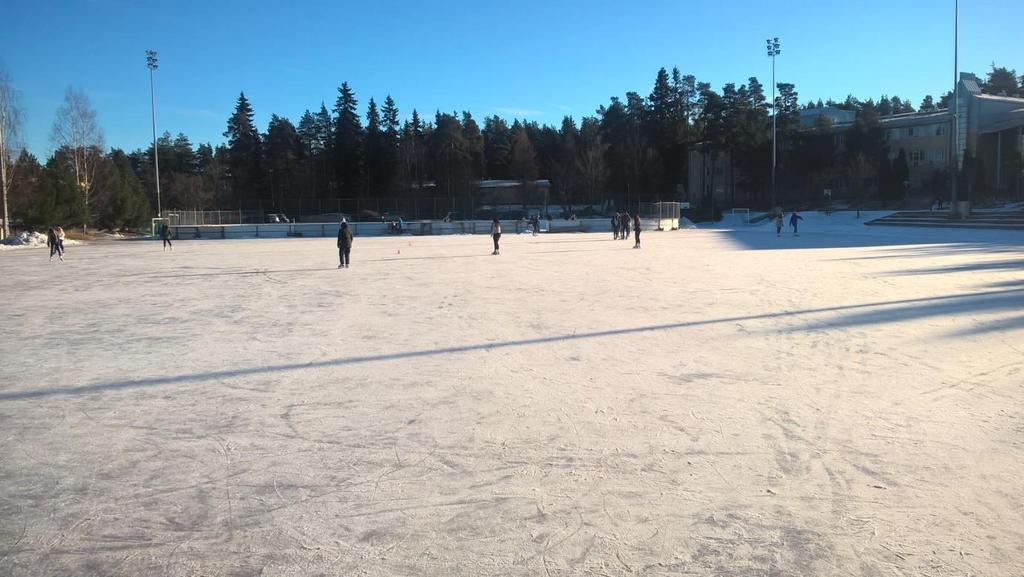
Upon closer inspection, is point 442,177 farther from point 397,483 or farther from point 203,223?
point 397,483

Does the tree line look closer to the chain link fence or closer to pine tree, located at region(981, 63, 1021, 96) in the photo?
pine tree, located at region(981, 63, 1021, 96)

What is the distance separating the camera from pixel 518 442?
4582mm

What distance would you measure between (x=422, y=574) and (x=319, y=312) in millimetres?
8530

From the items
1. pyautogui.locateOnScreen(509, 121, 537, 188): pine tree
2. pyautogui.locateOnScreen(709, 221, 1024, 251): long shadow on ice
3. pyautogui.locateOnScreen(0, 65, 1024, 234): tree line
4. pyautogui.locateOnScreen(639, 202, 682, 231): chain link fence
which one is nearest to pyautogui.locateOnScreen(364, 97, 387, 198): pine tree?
pyautogui.locateOnScreen(0, 65, 1024, 234): tree line

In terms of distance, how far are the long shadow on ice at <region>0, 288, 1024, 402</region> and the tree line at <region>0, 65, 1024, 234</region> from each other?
181 ft

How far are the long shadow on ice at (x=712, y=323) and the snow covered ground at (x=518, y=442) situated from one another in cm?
7

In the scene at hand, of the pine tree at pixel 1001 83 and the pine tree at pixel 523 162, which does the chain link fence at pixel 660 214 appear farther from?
the pine tree at pixel 1001 83

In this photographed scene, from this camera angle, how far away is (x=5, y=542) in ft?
10.6

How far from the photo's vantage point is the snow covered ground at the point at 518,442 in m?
3.14

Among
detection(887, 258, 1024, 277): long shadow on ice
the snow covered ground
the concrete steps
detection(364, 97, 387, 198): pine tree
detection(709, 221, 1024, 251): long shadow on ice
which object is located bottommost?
the snow covered ground

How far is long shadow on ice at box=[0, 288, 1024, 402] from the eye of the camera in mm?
6230

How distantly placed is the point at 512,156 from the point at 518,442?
9287 centimetres

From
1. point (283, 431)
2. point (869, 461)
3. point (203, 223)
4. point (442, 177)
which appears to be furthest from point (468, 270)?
point (442, 177)

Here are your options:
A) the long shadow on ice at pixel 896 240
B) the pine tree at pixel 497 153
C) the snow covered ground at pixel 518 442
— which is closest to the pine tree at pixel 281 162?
the pine tree at pixel 497 153
